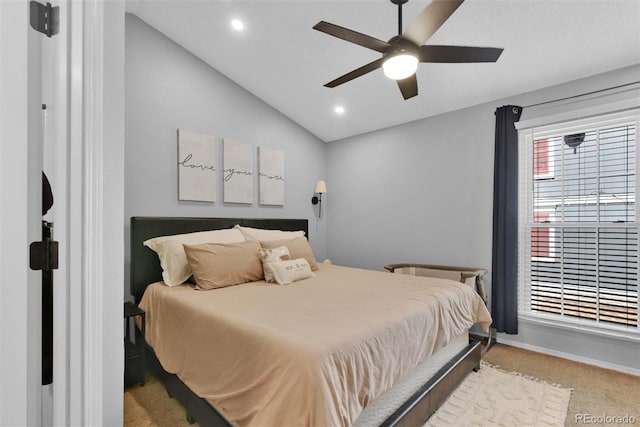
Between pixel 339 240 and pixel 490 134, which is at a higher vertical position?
pixel 490 134

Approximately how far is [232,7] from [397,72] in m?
1.64

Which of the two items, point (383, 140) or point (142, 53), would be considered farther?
point (383, 140)

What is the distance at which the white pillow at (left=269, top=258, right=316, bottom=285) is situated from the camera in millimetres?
2615

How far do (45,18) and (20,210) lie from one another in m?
0.59

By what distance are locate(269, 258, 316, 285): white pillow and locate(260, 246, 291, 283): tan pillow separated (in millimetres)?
54

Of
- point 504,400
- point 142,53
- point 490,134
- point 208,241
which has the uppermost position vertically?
point 142,53

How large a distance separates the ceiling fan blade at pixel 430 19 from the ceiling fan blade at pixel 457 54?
3.7 inches

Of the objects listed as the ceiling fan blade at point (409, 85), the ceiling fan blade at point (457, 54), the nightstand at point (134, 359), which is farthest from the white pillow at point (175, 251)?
the ceiling fan blade at point (457, 54)

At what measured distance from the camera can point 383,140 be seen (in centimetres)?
418

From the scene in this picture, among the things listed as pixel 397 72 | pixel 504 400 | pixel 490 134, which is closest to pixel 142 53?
pixel 397 72

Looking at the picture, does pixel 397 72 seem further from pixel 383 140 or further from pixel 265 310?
pixel 383 140

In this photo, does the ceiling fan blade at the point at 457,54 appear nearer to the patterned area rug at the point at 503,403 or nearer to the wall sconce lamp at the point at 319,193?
the patterned area rug at the point at 503,403

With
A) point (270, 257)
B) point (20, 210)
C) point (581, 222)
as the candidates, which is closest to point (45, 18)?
point (20, 210)

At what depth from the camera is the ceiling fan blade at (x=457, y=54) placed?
1.77m
